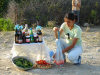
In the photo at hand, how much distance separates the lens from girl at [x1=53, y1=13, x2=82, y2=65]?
4.87 metres

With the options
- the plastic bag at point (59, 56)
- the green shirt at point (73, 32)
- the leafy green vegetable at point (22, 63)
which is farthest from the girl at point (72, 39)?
the leafy green vegetable at point (22, 63)

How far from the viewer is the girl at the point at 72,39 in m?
4.87

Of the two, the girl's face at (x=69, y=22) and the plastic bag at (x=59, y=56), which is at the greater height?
the girl's face at (x=69, y=22)

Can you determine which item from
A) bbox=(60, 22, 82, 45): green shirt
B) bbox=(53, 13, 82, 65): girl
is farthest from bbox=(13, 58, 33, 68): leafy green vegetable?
bbox=(60, 22, 82, 45): green shirt

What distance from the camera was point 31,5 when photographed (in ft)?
37.1

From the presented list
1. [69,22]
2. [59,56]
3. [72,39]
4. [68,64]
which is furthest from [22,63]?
[69,22]

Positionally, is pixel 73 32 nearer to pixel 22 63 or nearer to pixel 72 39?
pixel 72 39

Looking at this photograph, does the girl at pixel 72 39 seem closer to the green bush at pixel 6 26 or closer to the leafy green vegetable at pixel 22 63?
the leafy green vegetable at pixel 22 63

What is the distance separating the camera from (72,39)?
16.6 feet

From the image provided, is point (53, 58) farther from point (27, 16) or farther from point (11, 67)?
point (27, 16)

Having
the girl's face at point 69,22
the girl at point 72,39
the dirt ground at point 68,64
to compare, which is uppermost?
the girl's face at point 69,22

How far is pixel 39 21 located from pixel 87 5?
2.77 m

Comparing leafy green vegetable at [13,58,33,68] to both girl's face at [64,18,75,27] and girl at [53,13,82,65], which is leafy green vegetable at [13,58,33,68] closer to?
girl at [53,13,82,65]

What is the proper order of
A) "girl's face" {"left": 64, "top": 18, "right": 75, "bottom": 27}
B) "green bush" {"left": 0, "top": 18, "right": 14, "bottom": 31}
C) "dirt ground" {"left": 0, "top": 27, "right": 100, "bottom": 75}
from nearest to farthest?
"dirt ground" {"left": 0, "top": 27, "right": 100, "bottom": 75} → "girl's face" {"left": 64, "top": 18, "right": 75, "bottom": 27} → "green bush" {"left": 0, "top": 18, "right": 14, "bottom": 31}
